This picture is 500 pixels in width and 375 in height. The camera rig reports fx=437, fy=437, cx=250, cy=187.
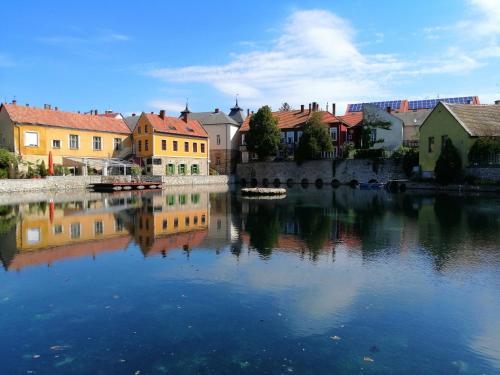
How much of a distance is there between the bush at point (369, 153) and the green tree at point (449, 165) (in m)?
13.5

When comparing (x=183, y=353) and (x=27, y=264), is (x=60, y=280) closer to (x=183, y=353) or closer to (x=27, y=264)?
(x=27, y=264)

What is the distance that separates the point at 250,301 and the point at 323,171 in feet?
165

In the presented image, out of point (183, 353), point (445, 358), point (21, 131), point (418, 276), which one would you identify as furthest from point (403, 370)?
point (21, 131)

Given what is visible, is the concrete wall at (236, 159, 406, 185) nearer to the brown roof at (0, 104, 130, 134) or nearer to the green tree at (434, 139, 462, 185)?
the green tree at (434, 139, 462, 185)

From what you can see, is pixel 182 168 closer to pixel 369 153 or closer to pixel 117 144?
pixel 117 144

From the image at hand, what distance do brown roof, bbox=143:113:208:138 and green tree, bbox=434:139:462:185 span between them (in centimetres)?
3050

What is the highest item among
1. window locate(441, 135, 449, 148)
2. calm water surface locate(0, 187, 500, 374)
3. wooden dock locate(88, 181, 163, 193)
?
window locate(441, 135, 449, 148)

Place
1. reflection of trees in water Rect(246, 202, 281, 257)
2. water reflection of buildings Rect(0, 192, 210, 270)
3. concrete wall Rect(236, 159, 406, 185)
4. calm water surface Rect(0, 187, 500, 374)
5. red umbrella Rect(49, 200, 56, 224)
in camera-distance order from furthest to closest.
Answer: concrete wall Rect(236, 159, 406, 185), red umbrella Rect(49, 200, 56, 224), reflection of trees in water Rect(246, 202, 281, 257), water reflection of buildings Rect(0, 192, 210, 270), calm water surface Rect(0, 187, 500, 374)

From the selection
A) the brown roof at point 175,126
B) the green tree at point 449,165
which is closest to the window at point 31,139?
the brown roof at point 175,126

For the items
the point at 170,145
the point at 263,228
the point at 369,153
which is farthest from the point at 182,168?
the point at 263,228

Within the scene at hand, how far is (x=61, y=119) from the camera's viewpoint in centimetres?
4616

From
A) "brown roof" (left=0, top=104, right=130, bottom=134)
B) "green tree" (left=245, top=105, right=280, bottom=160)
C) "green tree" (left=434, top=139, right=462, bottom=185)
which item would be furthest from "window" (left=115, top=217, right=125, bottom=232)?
"green tree" (left=245, top=105, right=280, bottom=160)

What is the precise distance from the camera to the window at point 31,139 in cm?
4212

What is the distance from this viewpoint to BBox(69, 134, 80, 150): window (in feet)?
152
